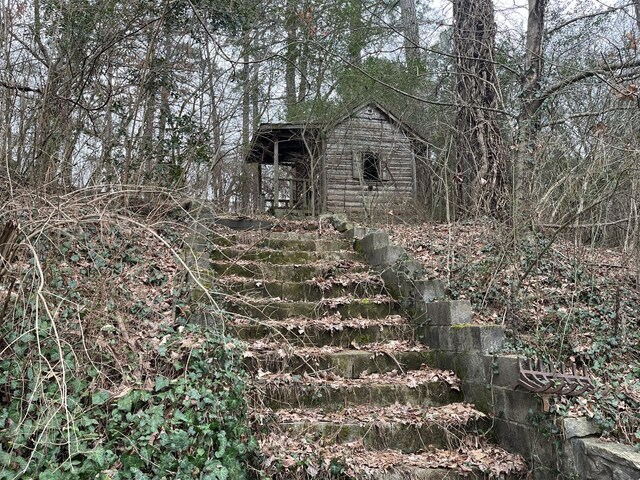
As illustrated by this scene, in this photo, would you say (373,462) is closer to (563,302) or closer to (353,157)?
(563,302)

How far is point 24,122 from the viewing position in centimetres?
638

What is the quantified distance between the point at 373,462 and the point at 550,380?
1.34 meters

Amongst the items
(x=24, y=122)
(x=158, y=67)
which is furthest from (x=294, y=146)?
(x=24, y=122)

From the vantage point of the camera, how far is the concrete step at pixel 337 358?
13.8 feet

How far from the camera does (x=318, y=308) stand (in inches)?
202

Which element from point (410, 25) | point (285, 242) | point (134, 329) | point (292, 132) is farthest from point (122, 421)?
point (410, 25)

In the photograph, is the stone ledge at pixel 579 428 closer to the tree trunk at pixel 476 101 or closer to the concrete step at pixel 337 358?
the concrete step at pixel 337 358

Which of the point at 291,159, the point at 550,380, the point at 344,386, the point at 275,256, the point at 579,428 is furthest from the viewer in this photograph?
the point at 291,159

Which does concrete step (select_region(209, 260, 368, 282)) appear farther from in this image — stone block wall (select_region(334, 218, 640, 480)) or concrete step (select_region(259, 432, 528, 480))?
concrete step (select_region(259, 432, 528, 480))

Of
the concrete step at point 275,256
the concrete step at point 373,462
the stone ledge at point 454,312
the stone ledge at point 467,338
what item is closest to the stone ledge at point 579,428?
the concrete step at point 373,462

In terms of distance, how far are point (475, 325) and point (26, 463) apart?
3.36m

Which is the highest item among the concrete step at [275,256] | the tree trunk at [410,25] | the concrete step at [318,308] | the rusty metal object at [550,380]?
the tree trunk at [410,25]

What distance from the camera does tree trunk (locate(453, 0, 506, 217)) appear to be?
→ 8094 mm

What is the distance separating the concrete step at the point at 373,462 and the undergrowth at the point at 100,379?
0.24 m
